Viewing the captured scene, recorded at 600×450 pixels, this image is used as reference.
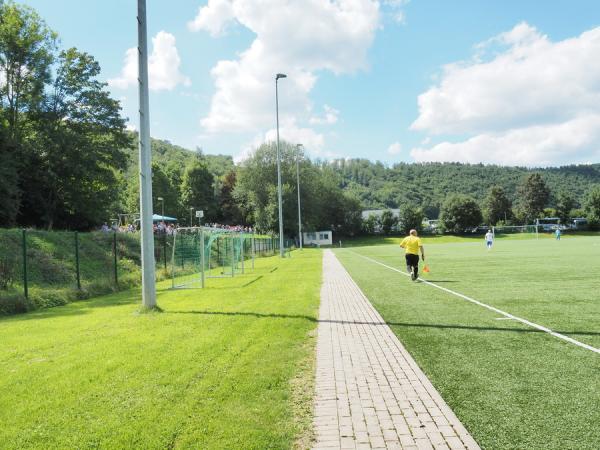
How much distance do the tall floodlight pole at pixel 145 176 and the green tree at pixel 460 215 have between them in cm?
9772

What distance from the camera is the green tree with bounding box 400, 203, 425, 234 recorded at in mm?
102750

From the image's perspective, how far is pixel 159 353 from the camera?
671 centimetres

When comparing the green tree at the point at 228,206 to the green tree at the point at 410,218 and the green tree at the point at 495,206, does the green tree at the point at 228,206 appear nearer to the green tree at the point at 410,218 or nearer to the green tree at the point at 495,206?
the green tree at the point at 410,218

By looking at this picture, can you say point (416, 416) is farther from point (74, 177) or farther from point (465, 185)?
point (465, 185)

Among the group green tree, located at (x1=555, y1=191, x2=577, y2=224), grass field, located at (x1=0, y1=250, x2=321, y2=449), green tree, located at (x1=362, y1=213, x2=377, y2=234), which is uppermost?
green tree, located at (x1=555, y1=191, x2=577, y2=224)

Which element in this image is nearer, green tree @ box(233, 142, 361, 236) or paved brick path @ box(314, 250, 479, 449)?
paved brick path @ box(314, 250, 479, 449)

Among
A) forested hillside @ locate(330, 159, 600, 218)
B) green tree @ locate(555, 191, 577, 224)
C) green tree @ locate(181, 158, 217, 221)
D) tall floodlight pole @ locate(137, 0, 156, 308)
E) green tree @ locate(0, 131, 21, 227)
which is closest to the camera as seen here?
tall floodlight pole @ locate(137, 0, 156, 308)

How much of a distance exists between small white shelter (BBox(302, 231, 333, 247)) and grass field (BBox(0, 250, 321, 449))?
250 feet

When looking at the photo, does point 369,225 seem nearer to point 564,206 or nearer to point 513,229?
point 513,229

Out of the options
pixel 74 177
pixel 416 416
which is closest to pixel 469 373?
pixel 416 416

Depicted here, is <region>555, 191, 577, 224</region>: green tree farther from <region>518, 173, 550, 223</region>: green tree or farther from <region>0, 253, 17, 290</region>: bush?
<region>0, 253, 17, 290</region>: bush

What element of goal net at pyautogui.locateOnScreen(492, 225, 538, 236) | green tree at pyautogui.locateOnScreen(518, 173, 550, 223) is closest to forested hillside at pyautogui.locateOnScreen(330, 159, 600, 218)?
green tree at pyautogui.locateOnScreen(518, 173, 550, 223)

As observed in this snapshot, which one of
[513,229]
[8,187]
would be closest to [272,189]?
[8,187]

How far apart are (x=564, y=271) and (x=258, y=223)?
59806 mm
